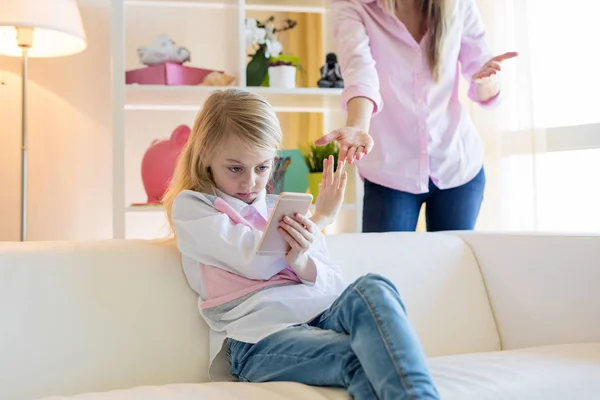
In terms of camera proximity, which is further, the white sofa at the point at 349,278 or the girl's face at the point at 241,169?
the girl's face at the point at 241,169

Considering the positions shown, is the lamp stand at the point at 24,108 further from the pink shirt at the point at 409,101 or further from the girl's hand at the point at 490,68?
the girl's hand at the point at 490,68

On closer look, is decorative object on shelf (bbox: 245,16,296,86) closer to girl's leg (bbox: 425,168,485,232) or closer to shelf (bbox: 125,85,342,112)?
→ shelf (bbox: 125,85,342,112)

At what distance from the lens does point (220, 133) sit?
1502 millimetres

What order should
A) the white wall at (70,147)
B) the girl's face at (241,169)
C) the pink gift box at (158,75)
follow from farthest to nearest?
the white wall at (70,147), the pink gift box at (158,75), the girl's face at (241,169)

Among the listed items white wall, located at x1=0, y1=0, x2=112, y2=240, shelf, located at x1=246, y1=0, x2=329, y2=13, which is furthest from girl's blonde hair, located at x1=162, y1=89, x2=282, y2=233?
white wall, located at x1=0, y1=0, x2=112, y2=240

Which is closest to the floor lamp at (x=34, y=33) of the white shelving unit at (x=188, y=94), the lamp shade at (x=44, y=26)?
the lamp shade at (x=44, y=26)

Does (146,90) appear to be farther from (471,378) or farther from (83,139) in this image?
(471,378)

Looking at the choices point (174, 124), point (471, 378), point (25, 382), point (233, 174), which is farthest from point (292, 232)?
point (174, 124)

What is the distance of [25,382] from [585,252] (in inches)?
47.9

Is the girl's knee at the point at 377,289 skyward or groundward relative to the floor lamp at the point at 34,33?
groundward

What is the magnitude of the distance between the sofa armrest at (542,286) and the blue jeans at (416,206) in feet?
0.34

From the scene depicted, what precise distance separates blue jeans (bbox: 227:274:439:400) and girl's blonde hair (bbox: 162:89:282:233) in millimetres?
356

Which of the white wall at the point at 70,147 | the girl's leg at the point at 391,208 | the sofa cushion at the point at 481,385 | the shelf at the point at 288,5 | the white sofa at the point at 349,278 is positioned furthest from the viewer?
the white wall at the point at 70,147

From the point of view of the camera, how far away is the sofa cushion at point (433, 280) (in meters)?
1.68
